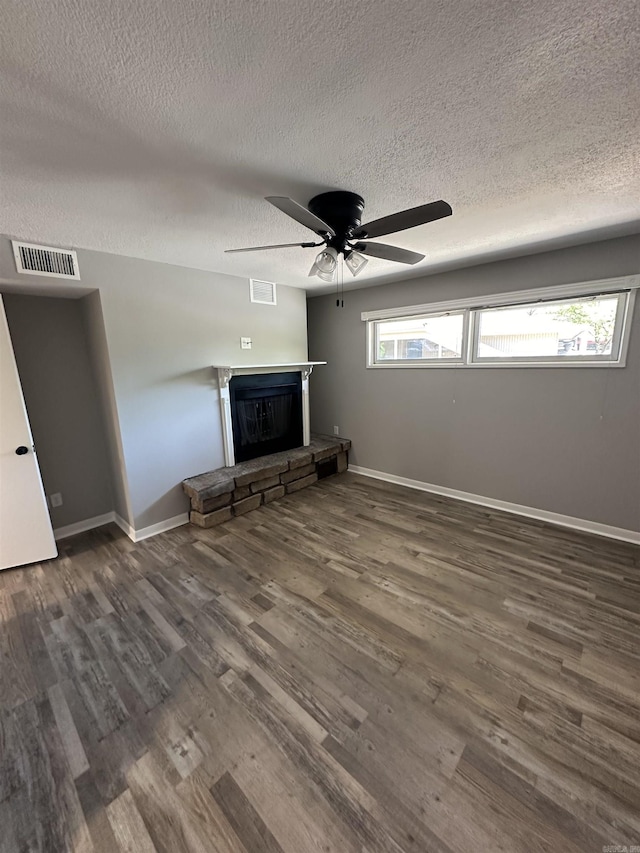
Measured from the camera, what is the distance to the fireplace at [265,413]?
12.1 feet

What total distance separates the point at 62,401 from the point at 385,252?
3067 mm

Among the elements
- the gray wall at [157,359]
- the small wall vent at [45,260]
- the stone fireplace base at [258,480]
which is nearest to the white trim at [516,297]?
the gray wall at [157,359]

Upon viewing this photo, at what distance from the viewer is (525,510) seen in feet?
10.6

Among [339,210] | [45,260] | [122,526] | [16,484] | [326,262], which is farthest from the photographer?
[122,526]

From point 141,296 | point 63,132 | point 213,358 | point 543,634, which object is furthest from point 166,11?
point 543,634

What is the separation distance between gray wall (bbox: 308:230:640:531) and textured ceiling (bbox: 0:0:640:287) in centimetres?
102

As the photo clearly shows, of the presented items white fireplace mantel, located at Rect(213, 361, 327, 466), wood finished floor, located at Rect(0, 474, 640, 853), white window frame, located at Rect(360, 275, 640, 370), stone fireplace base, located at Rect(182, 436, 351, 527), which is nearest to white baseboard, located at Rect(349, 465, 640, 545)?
wood finished floor, located at Rect(0, 474, 640, 853)

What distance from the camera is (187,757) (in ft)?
4.30

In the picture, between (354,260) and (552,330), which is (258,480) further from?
(552,330)

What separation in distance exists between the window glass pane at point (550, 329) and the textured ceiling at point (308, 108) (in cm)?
91

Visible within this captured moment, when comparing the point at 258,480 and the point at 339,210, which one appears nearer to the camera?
the point at 339,210

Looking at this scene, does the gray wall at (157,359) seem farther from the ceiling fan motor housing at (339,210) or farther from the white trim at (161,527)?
the ceiling fan motor housing at (339,210)

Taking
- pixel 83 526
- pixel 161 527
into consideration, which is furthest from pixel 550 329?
pixel 83 526

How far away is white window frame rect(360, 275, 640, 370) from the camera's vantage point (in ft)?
8.50
